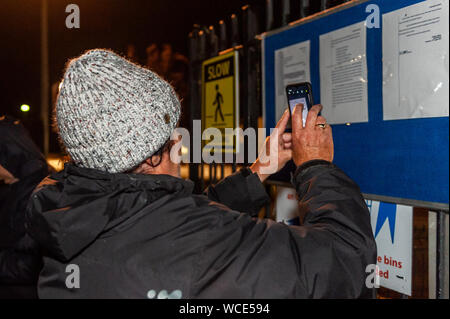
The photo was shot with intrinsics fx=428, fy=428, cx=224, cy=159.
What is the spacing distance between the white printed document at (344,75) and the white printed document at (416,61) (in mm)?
138

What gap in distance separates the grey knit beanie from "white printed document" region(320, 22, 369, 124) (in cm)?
106

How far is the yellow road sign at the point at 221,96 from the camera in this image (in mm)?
3148

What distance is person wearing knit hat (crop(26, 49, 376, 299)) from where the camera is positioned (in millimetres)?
1238

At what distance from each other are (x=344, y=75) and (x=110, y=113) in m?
1.29

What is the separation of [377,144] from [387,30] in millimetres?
518

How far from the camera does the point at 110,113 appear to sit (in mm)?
1342

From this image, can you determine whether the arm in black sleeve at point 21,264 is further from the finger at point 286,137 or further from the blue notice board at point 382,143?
the blue notice board at point 382,143

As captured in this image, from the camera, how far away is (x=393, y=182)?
196 centimetres

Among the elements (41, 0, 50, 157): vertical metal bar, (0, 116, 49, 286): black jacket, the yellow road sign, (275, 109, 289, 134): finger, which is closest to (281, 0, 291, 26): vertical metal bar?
the yellow road sign

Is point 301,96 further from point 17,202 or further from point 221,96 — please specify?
point 17,202

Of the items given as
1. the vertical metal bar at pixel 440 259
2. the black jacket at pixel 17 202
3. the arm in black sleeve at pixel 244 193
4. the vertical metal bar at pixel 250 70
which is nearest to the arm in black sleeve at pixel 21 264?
the black jacket at pixel 17 202

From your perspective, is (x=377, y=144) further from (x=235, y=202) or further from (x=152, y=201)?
(x=152, y=201)

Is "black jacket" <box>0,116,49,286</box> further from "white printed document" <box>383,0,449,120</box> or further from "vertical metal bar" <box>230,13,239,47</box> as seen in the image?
"white printed document" <box>383,0,449,120</box>
